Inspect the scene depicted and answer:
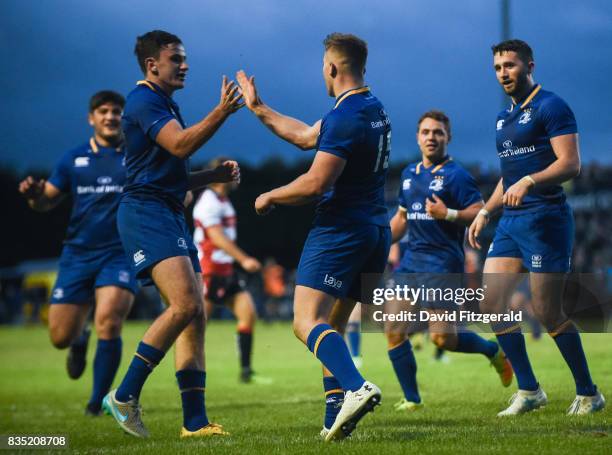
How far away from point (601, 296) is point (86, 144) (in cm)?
1315

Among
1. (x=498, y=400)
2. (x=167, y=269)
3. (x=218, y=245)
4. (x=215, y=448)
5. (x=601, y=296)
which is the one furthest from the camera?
(x=601, y=296)

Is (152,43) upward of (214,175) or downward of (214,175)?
upward

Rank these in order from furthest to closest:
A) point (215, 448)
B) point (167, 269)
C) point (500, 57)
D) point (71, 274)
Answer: point (71, 274) < point (500, 57) < point (167, 269) < point (215, 448)

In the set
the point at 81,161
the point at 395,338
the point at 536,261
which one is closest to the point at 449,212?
the point at 536,261

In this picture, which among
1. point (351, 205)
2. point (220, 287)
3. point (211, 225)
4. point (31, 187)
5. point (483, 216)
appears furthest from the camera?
point (220, 287)

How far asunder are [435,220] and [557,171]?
6.90 ft

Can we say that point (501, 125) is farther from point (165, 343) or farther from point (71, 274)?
point (71, 274)

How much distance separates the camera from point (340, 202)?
6.39 m

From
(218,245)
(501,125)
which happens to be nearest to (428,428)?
(501,125)

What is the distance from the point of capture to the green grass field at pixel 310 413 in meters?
5.88

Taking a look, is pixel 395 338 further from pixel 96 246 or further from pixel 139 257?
pixel 96 246

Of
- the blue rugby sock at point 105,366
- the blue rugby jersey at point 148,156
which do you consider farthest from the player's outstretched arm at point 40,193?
the blue rugby jersey at point 148,156

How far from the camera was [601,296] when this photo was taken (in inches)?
A: 772

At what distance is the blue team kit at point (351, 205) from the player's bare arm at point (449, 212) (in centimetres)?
201
